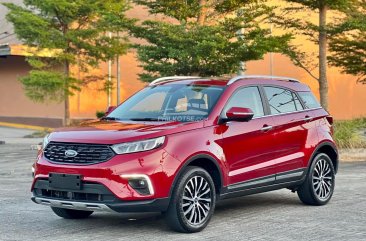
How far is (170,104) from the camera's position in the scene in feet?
29.7

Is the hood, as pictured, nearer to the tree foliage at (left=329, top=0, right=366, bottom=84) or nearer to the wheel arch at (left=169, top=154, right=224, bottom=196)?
the wheel arch at (left=169, top=154, right=224, bottom=196)

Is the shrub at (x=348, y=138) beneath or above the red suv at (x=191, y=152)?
beneath

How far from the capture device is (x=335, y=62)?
2548 cm

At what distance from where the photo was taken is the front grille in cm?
773

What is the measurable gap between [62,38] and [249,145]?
18.5 metres

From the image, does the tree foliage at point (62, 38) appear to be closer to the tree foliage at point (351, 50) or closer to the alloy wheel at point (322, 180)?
the tree foliage at point (351, 50)

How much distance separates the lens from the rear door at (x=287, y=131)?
9375 mm

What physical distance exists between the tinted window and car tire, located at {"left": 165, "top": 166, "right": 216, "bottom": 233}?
69.1 inches

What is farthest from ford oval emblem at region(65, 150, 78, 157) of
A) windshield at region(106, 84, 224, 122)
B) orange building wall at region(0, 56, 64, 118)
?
orange building wall at region(0, 56, 64, 118)

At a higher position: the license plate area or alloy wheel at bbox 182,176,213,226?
the license plate area

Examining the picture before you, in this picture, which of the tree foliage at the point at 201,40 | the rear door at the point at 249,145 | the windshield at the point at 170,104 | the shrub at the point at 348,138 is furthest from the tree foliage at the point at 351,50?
the windshield at the point at 170,104

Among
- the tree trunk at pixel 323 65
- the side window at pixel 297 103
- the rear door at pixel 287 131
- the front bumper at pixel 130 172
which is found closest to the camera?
the front bumper at pixel 130 172

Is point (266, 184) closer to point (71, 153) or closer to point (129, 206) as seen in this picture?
point (129, 206)

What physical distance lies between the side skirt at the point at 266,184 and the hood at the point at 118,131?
0.94 metres
